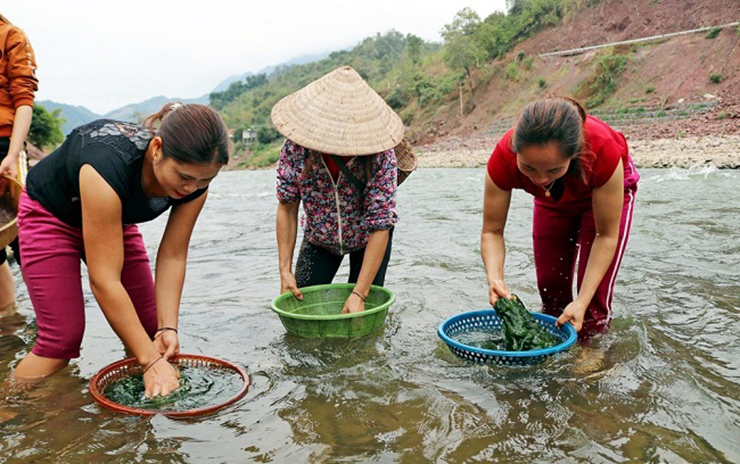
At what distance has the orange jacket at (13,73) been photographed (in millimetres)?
3203

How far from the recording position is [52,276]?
Result: 2.33 m

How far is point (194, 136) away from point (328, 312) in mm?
1675

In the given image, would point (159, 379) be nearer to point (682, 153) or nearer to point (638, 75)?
point (682, 153)

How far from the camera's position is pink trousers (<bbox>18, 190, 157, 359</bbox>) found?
7.63 feet

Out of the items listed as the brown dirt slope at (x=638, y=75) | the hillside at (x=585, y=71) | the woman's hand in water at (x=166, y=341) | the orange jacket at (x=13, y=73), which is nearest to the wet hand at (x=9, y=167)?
the orange jacket at (x=13, y=73)

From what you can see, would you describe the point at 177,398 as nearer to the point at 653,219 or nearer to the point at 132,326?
the point at 132,326

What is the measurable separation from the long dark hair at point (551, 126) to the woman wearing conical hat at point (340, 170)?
0.72 meters

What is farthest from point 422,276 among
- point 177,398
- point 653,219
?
point 653,219

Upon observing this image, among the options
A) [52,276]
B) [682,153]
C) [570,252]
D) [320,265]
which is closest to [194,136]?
[52,276]

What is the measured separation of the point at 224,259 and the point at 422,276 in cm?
232

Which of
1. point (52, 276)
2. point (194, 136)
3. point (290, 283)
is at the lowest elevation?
point (290, 283)

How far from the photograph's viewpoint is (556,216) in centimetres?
303

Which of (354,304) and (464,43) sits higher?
(464,43)

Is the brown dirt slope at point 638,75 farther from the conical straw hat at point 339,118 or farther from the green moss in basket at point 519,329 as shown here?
the conical straw hat at point 339,118
